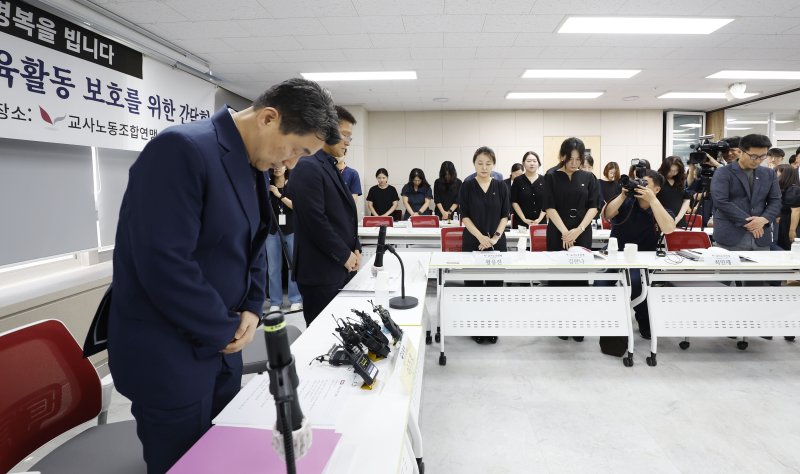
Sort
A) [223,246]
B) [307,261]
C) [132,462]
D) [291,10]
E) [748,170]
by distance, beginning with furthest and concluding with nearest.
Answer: [291,10] < [748,170] < [307,261] < [132,462] < [223,246]

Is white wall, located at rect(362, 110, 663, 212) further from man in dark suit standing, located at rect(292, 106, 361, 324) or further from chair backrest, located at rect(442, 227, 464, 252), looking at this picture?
man in dark suit standing, located at rect(292, 106, 361, 324)

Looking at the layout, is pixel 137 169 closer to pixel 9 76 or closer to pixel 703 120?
pixel 9 76

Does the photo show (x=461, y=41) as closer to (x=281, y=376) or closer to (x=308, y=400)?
(x=308, y=400)

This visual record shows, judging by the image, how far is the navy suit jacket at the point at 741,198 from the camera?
3277 mm

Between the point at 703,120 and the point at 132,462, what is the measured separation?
10.6 m

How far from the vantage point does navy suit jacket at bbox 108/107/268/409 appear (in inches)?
32.2

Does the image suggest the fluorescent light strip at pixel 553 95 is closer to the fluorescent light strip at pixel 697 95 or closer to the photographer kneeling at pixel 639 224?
the fluorescent light strip at pixel 697 95

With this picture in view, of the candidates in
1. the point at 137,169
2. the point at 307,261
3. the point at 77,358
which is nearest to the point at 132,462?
the point at 77,358

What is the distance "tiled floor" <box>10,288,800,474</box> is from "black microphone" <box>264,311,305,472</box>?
1551mm

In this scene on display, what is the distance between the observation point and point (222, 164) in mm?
908

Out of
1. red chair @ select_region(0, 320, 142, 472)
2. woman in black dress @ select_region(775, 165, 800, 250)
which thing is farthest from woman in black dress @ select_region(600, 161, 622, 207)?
red chair @ select_region(0, 320, 142, 472)

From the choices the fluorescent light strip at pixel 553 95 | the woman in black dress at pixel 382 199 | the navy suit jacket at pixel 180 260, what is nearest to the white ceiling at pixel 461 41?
the fluorescent light strip at pixel 553 95

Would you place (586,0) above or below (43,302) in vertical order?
above

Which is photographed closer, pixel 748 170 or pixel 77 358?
pixel 77 358
